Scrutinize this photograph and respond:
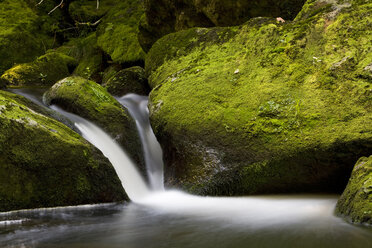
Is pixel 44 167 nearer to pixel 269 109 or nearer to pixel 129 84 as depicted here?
pixel 269 109

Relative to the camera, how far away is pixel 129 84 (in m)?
7.87

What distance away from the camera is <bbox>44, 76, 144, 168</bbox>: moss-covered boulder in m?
5.62

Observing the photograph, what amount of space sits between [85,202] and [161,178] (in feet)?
4.84

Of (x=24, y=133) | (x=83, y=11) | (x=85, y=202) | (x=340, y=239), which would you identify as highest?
(x=83, y=11)

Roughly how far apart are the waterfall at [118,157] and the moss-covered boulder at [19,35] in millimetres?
8867

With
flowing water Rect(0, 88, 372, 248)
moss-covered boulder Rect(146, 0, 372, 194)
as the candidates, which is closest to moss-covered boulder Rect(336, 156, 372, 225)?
flowing water Rect(0, 88, 372, 248)

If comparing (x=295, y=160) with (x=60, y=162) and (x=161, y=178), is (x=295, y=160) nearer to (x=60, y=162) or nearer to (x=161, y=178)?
(x=161, y=178)

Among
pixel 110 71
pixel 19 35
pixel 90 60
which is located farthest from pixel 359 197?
pixel 19 35

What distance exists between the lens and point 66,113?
5.94m

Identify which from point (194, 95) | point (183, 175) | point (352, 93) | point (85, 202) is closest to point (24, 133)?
point (85, 202)

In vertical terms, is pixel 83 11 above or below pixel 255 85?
above

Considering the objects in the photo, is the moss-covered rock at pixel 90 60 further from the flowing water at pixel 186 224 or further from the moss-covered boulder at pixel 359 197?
the moss-covered boulder at pixel 359 197

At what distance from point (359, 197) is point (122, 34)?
9.66 metres

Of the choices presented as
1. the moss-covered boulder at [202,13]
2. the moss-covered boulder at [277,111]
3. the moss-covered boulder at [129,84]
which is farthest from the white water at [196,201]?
the moss-covered boulder at [202,13]
